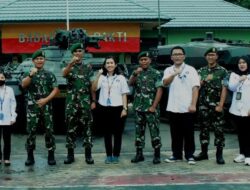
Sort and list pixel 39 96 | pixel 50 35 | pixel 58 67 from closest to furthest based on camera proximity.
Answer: pixel 39 96 → pixel 58 67 → pixel 50 35

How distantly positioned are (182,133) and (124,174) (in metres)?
1.36

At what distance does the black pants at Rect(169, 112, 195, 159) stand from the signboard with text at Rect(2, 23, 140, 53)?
15.5 meters

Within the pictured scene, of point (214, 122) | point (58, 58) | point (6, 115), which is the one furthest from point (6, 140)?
point (58, 58)

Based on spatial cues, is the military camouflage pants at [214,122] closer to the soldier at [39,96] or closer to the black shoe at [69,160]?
the black shoe at [69,160]

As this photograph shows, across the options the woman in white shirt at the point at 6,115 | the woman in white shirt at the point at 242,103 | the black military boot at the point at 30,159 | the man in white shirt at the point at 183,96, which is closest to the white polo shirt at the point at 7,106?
the woman in white shirt at the point at 6,115

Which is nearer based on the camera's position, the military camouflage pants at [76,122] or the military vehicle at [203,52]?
the military camouflage pants at [76,122]

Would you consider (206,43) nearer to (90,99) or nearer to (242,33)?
(90,99)

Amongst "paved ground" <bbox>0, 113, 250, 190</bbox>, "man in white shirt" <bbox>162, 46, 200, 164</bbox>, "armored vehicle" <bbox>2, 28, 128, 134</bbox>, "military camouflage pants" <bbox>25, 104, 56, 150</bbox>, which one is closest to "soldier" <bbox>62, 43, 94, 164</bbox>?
"military camouflage pants" <bbox>25, 104, 56, 150</bbox>

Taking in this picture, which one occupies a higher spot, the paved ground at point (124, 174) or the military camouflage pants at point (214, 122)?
the military camouflage pants at point (214, 122)

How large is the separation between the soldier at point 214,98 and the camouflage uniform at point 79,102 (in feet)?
5.80

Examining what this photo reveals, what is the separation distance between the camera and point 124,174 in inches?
321

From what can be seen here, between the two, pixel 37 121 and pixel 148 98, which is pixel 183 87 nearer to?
pixel 148 98

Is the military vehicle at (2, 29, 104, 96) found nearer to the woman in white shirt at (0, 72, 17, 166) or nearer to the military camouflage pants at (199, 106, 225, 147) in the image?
the woman in white shirt at (0, 72, 17, 166)

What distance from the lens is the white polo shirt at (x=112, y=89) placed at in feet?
29.4
